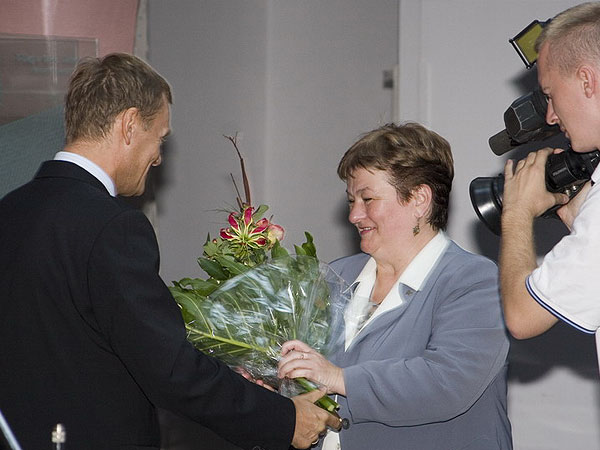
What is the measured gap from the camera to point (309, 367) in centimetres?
199

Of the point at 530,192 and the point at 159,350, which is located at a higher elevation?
the point at 530,192

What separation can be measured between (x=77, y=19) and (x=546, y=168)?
1.82 m

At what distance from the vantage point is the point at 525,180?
183cm

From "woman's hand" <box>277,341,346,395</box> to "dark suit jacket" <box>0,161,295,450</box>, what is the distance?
10.6 inches

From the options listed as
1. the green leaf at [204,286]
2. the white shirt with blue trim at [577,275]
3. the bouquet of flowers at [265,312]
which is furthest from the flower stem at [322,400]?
the white shirt with blue trim at [577,275]

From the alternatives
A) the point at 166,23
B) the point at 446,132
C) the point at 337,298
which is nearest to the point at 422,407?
the point at 337,298

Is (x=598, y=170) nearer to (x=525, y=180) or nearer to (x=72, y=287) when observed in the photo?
(x=525, y=180)

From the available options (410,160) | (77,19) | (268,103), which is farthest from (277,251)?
(268,103)

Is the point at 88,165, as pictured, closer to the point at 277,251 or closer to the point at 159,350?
the point at 159,350

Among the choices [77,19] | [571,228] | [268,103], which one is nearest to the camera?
[571,228]

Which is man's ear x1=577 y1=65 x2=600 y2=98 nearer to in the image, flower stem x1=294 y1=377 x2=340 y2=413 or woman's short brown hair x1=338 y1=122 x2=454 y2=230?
woman's short brown hair x1=338 y1=122 x2=454 y2=230

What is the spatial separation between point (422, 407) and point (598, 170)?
67 centimetres

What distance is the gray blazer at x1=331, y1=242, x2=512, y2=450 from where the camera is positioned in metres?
1.99

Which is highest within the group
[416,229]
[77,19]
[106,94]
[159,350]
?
[77,19]
